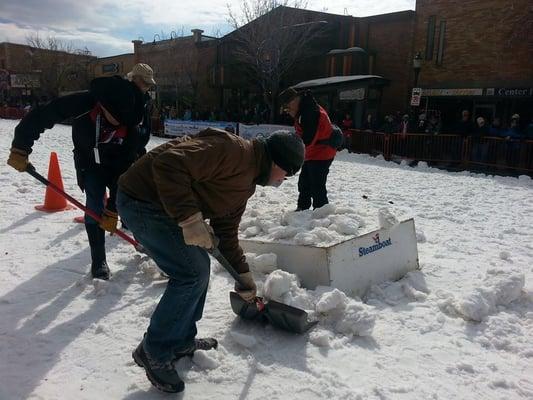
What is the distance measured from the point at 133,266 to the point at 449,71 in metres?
17.8

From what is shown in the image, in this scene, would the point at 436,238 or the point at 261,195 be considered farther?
the point at 261,195

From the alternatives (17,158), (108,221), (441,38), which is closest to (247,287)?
(108,221)

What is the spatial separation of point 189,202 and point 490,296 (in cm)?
254

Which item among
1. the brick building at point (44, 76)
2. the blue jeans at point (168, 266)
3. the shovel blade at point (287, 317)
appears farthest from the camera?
the brick building at point (44, 76)

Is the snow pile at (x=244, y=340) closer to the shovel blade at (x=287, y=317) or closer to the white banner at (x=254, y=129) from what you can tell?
the shovel blade at (x=287, y=317)

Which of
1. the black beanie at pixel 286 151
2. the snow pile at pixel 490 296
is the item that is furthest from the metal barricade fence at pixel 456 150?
the black beanie at pixel 286 151

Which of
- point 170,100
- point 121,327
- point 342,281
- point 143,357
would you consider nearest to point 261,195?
point 342,281

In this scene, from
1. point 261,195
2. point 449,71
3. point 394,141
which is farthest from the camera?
point 449,71

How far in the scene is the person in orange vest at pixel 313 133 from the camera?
17.2 ft

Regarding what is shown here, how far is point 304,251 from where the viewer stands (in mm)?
3602

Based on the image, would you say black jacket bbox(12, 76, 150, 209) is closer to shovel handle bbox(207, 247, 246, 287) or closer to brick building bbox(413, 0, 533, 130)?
shovel handle bbox(207, 247, 246, 287)

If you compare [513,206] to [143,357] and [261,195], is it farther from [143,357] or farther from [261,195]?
[143,357]

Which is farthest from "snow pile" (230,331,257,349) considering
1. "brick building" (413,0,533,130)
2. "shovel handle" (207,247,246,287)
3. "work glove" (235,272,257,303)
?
"brick building" (413,0,533,130)

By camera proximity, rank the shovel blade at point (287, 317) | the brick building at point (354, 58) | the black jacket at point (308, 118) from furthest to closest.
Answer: the brick building at point (354, 58) < the black jacket at point (308, 118) < the shovel blade at point (287, 317)
